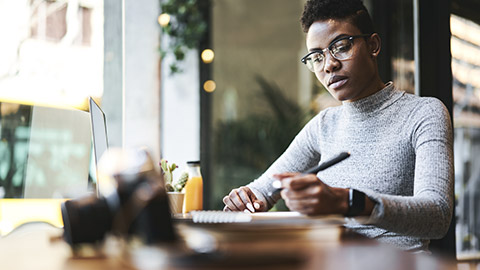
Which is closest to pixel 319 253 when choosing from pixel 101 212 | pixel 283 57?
pixel 101 212

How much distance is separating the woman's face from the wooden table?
73 centimetres

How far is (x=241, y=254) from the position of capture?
22.0 inches

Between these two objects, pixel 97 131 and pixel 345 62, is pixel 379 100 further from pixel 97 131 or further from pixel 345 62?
pixel 97 131

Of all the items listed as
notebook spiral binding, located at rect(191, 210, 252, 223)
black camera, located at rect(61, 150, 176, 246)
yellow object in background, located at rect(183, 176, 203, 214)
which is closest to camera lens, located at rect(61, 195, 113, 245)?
black camera, located at rect(61, 150, 176, 246)

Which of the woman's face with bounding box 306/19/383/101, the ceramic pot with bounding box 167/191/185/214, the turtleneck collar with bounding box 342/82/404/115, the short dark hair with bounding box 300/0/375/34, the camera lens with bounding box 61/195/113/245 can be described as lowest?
the ceramic pot with bounding box 167/191/185/214

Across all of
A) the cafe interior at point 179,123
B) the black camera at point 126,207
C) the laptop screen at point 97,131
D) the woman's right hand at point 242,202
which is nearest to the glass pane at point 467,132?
the cafe interior at point 179,123

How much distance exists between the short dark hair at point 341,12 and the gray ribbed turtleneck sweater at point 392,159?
21 cm

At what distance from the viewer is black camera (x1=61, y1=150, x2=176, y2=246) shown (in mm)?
590

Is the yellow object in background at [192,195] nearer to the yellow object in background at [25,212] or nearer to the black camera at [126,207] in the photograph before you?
the yellow object in background at [25,212]

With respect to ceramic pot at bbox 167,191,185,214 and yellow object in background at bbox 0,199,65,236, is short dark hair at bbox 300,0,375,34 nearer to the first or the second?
ceramic pot at bbox 167,191,185,214

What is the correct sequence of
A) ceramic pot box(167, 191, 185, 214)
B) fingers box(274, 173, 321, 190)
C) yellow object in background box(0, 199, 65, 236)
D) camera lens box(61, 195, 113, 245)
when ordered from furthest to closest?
yellow object in background box(0, 199, 65, 236) < ceramic pot box(167, 191, 185, 214) < fingers box(274, 173, 321, 190) < camera lens box(61, 195, 113, 245)

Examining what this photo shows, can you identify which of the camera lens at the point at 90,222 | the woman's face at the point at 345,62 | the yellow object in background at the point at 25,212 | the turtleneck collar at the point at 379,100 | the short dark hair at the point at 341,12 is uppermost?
the short dark hair at the point at 341,12

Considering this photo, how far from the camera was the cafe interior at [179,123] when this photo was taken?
60cm

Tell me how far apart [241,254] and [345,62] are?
94 centimetres
